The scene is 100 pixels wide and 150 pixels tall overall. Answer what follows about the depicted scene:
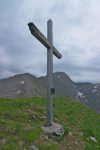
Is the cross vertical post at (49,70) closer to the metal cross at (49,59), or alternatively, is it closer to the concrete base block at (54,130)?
the metal cross at (49,59)

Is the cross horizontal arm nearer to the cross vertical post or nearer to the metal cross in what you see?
the metal cross

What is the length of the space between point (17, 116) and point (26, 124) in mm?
1943

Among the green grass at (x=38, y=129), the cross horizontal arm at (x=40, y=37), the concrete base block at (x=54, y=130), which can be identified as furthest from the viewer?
the concrete base block at (x=54, y=130)

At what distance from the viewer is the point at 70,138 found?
20.5 metres

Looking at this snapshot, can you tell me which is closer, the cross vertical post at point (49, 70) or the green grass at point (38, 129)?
the green grass at point (38, 129)

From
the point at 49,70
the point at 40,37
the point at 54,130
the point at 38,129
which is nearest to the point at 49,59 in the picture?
the point at 49,70

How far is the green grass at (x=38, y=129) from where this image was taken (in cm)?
1769

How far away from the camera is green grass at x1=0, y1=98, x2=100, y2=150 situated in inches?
696

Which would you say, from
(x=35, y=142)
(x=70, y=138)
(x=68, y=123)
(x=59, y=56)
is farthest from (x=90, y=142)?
(x=59, y=56)

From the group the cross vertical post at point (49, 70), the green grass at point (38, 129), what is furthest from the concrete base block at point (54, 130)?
the cross vertical post at point (49, 70)

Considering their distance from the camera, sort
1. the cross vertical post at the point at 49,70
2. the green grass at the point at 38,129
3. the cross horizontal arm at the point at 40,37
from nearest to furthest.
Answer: the green grass at the point at 38,129, the cross horizontal arm at the point at 40,37, the cross vertical post at the point at 49,70

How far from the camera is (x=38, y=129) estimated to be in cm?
1961

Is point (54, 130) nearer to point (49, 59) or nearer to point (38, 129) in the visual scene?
point (38, 129)

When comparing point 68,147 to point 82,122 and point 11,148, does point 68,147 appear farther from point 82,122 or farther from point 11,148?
point 82,122
